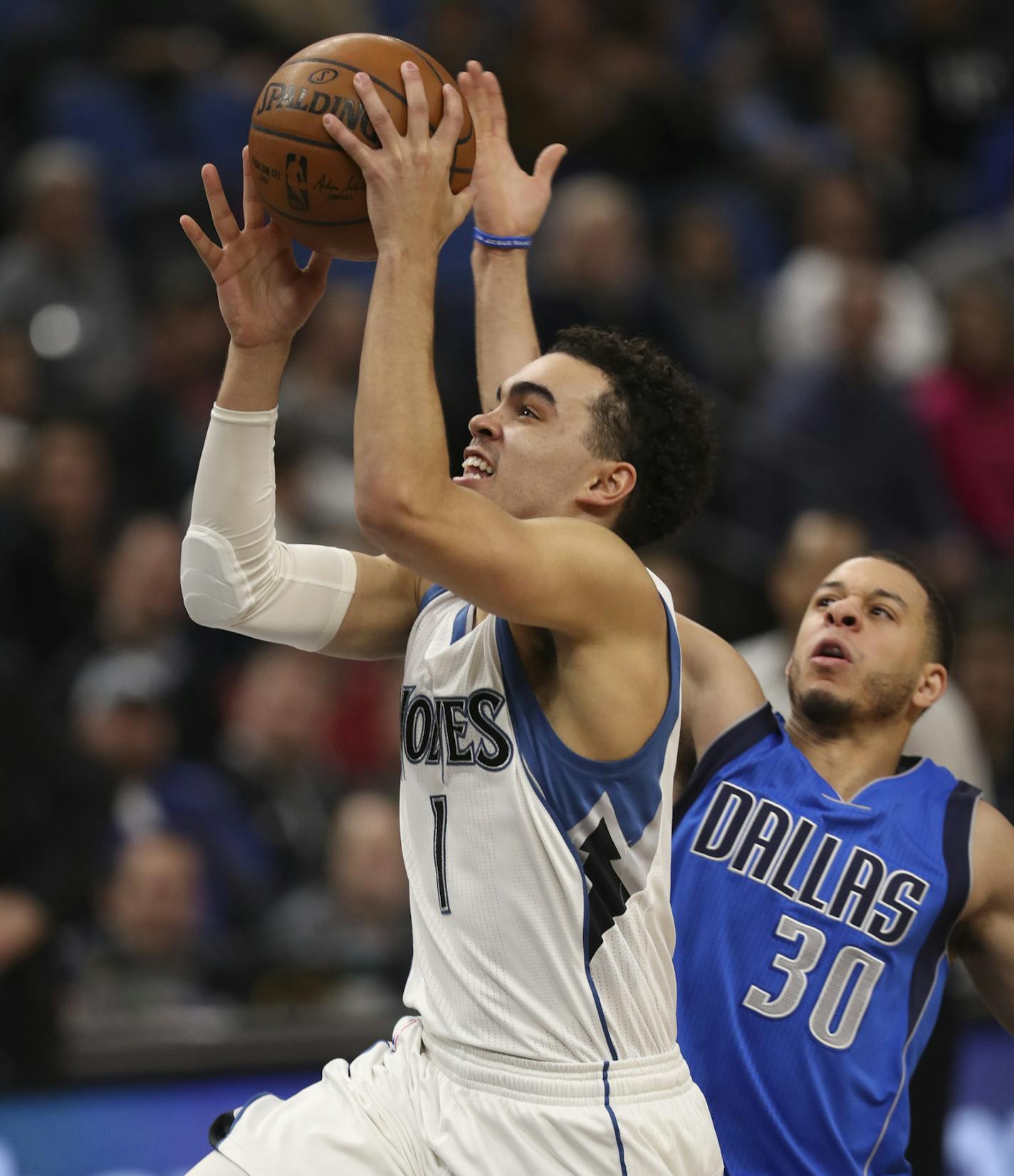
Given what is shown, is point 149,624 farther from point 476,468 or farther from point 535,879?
point 535,879

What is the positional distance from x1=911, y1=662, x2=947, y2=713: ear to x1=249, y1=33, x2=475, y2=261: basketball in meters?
1.51

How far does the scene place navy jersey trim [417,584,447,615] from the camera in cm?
343

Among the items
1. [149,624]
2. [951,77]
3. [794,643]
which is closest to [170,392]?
[149,624]

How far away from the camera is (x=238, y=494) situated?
3283mm

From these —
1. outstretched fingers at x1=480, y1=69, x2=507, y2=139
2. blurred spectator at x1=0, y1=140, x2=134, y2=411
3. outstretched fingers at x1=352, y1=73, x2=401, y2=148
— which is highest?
blurred spectator at x1=0, y1=140, x2=134, y2=411

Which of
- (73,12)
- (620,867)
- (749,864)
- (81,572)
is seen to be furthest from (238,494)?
(73,12)

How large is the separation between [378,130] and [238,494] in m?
0.73

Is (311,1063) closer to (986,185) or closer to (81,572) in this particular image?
(81,572)

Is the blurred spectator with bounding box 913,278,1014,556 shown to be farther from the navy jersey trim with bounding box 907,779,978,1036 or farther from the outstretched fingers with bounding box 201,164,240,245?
the outstretched fingers with bounding box 201,164,240,245

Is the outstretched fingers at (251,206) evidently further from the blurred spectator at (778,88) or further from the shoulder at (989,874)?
the blurred spectator at (778,88)

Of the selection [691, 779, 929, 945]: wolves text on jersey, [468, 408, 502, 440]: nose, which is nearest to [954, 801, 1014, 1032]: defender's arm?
[691, 779, 929, 945]: wolves text on jersey

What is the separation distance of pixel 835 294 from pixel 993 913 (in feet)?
18.1

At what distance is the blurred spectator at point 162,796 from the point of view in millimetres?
6312

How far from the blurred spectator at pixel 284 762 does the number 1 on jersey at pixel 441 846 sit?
3.50 m
